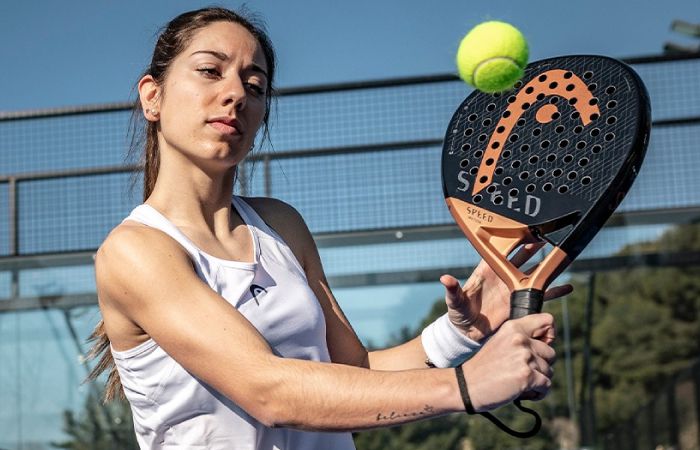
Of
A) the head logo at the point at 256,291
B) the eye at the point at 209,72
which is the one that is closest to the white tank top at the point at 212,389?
the head logo at the point at 256,291

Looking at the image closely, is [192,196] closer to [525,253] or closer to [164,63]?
[164,63]

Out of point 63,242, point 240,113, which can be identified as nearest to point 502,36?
point 240,113

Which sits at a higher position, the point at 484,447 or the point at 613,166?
the point at 613,166

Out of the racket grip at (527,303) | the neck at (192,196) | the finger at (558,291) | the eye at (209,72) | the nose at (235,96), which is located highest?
the eye at (209,72)

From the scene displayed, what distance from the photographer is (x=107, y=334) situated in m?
1.87

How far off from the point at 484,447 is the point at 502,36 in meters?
3.90

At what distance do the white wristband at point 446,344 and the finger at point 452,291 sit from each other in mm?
80

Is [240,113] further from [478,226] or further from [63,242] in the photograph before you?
[63,242]

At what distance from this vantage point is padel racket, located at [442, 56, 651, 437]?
5.87 feet

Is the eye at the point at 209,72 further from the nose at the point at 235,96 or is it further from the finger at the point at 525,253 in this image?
the finger at the point at 525,253

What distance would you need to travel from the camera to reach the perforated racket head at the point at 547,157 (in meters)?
1.80

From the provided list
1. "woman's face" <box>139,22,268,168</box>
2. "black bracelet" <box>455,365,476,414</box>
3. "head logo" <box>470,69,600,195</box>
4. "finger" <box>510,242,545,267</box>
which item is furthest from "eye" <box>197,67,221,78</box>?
"black bracelet" <box>455,365,476,414</box>

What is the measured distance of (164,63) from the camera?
78.9 inches

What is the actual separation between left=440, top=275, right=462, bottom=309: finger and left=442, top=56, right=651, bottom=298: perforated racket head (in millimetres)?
77
